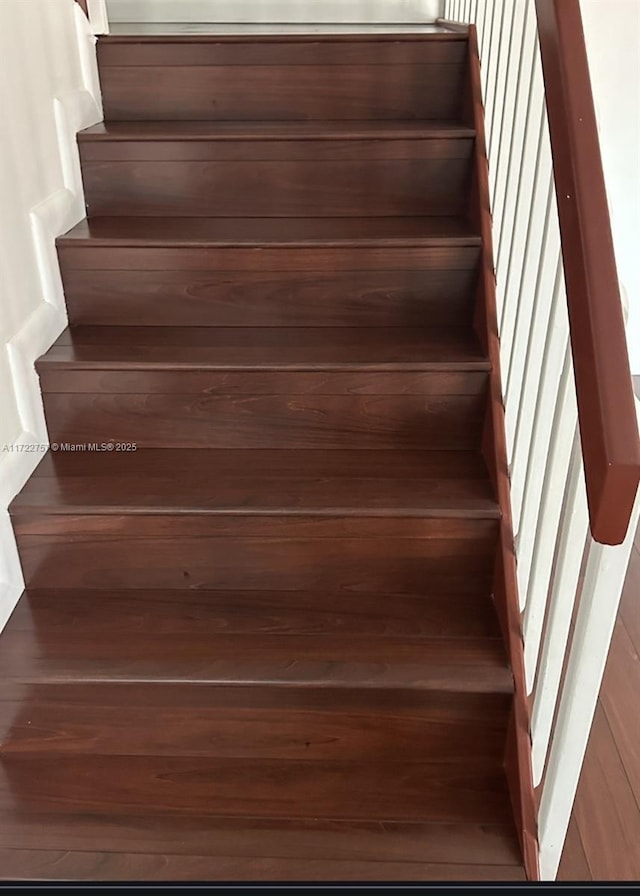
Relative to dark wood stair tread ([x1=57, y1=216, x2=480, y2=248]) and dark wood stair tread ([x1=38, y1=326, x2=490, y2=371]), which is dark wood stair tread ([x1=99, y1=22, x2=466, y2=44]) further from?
dark wood stair tread ([x1=38, y1=326, x2=490, y2=371])

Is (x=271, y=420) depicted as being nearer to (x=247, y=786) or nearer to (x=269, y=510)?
(x=269, y=510)

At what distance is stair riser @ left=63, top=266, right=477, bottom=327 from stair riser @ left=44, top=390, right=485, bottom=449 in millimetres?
259

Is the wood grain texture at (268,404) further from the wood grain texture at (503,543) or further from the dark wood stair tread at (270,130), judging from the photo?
the dark wood stair tread at (270,130)

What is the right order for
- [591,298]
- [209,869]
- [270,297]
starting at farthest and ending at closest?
[270,297] → [209,869] → [591,298]

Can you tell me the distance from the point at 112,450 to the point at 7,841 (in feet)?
2.58

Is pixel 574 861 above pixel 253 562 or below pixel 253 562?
below

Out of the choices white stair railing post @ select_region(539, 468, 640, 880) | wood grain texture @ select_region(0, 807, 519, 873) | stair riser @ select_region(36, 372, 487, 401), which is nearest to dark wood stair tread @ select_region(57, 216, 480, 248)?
stair riser @ select_region(36, 372, 487, 401)

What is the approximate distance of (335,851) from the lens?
137 cm

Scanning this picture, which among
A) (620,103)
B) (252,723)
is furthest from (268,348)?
(620,103)

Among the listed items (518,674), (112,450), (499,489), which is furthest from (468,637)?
(112,450)

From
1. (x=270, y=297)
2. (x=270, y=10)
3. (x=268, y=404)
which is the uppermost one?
(x=270, y=10)

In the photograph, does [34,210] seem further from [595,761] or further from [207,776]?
[595,761]

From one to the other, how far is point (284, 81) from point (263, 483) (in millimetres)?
1177

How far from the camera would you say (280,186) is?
203 cm
